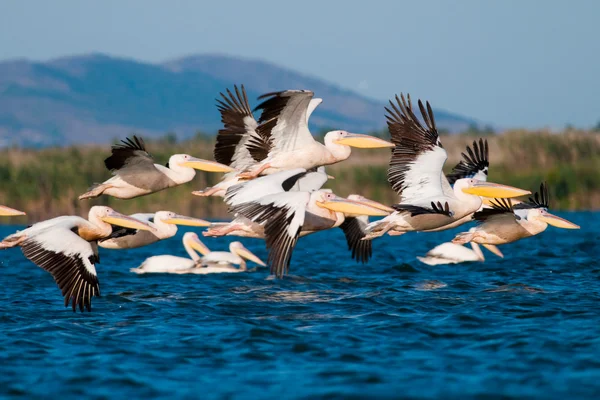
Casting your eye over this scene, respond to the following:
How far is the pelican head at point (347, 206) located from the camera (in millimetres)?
9445

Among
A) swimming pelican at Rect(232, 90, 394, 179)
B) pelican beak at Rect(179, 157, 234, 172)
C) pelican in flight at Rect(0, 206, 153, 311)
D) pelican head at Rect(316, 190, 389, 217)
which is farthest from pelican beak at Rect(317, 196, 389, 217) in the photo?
pelican in flight at Rect(0, 206, 153, 311)

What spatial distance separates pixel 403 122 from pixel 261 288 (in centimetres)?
260

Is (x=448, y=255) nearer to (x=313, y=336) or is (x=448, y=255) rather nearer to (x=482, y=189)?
(x=482, y=189)

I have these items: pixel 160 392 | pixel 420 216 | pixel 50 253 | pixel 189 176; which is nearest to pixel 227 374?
pixel 160 392

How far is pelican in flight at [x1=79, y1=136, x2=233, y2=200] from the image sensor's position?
10352 mm

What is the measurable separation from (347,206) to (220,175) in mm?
13587

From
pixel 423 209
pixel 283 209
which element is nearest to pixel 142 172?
pixel 283 209

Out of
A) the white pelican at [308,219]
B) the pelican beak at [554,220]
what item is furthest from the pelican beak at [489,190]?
the white pelican at [308,219]

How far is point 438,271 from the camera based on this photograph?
42.4 ft

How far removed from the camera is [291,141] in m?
9.88

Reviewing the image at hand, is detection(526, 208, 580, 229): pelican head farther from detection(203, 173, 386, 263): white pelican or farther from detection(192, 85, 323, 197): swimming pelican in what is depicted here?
detection(192, 85, 323, 197): swimming pelican

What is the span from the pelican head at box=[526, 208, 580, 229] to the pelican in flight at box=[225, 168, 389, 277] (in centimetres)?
221

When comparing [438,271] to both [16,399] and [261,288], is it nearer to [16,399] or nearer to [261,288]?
[261,288]

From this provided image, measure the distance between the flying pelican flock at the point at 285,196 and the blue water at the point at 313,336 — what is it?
1.80 ft
